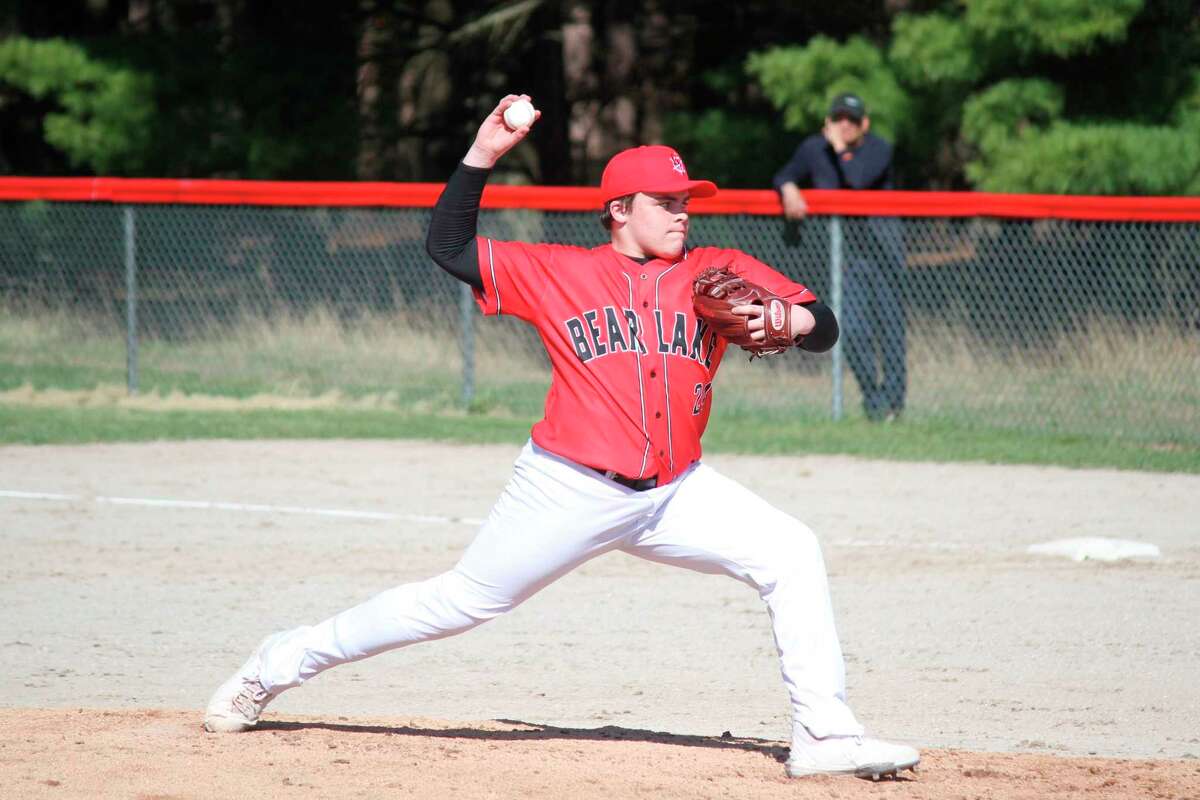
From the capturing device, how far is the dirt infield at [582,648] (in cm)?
462

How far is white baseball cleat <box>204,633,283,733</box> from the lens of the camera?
4.85 metres

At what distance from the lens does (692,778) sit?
14.9 ft

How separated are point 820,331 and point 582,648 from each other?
221 centimetres

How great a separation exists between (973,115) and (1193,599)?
7.79 meters

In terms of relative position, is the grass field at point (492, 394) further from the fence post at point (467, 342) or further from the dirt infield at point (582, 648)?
the dirt infield at point (582, 648)

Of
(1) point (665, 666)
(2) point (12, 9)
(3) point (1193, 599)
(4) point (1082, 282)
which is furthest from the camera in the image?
(2) point (12, 9)

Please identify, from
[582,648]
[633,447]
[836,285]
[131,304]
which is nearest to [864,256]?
[836,285]

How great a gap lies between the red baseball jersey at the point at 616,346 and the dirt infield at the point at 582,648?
964mm

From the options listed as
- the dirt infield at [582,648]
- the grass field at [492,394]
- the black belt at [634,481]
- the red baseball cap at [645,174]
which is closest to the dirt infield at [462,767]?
the dirt infield at [582,648]

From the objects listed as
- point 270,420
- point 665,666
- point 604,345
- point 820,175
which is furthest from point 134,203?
point 604,345

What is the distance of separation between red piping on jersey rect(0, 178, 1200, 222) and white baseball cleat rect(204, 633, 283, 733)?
26.4ft

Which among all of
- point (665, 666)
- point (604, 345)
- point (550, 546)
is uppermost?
point (604, 345)

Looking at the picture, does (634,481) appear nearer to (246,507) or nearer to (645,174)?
(645,174)

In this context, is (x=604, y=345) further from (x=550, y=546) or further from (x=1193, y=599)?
(x=1193, y=599)
